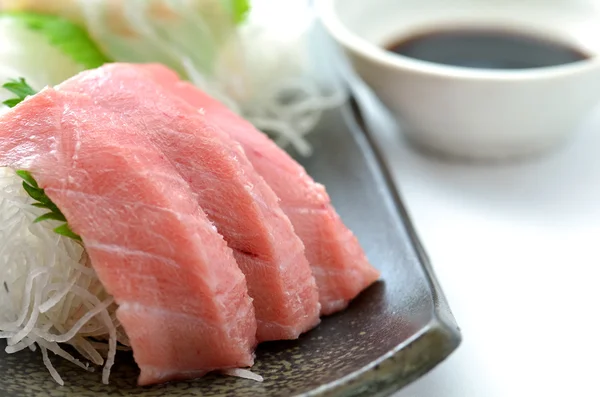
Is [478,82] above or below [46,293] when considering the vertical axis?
above

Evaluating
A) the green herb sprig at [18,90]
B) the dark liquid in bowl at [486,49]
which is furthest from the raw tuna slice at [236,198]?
the dark liquid in bowl at [486,49]

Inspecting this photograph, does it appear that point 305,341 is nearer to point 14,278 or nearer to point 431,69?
point 14,278

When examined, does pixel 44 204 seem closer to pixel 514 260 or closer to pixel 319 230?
pixel 319 230

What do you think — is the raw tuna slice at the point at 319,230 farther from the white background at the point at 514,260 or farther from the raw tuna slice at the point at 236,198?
the white background at the point at 514,260

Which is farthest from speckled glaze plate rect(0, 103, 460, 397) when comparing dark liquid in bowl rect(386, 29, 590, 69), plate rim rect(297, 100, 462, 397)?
dark liquid in bowl rect(386, 29, 590, 69)

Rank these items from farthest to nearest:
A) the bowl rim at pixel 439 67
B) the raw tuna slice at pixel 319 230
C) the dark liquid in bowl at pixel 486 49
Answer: the dark liquid in bowl at pixel 486 49
the bowl rim at pixel 439 67
the raw tuna slice at pixel 319 230

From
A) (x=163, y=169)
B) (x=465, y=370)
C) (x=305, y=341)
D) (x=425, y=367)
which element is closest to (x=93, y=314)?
(x=163, y=169)

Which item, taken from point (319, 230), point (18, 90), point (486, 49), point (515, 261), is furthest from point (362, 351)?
point (486, 49)
